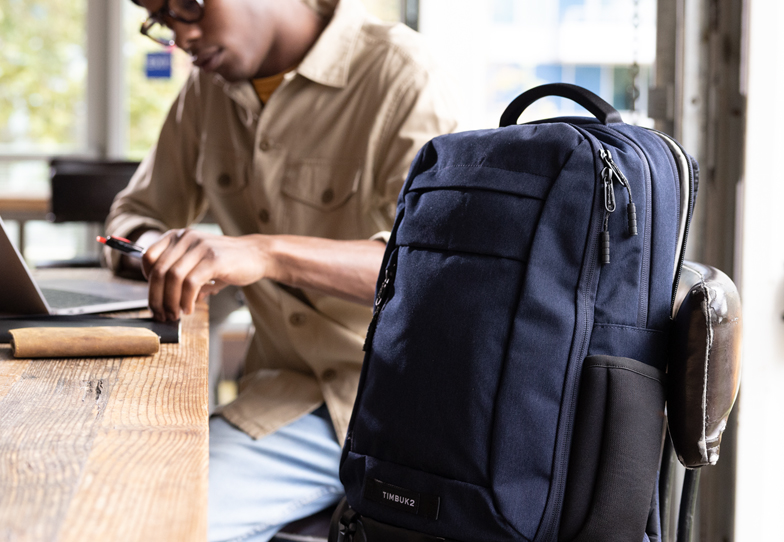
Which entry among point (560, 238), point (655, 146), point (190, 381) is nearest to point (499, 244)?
point (560, 238)

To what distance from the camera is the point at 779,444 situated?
1.31m

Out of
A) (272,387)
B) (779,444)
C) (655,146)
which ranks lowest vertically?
(779,444)

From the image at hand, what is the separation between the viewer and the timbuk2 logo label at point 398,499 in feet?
Result: 2.53

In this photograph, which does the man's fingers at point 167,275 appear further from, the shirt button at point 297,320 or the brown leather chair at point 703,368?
the brown leather chair at point 703,368

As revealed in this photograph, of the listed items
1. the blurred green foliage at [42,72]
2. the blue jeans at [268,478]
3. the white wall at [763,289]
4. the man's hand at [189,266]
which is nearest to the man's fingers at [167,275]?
the man's hand at [189,266]

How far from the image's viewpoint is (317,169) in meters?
1.27

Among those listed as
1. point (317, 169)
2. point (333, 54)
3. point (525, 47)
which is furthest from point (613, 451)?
point (525, 47)

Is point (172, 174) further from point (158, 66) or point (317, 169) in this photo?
point (158, 66)

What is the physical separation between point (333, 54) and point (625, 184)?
71cm

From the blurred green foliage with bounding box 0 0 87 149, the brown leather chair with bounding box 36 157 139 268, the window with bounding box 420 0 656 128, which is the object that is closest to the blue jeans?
the brown leather chair with bounding box 36 157 139 268

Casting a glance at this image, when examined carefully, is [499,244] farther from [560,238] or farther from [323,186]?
[323,186]

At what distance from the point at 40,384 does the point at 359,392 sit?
351 mm

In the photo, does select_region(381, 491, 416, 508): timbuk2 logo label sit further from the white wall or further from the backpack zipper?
the white wall

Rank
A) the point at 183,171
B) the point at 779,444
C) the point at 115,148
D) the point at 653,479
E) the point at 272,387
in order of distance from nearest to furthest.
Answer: the point at 653,479 < the point at 272,387 < the point at 779,444 < the point at 183,171 < the point at 115,148
